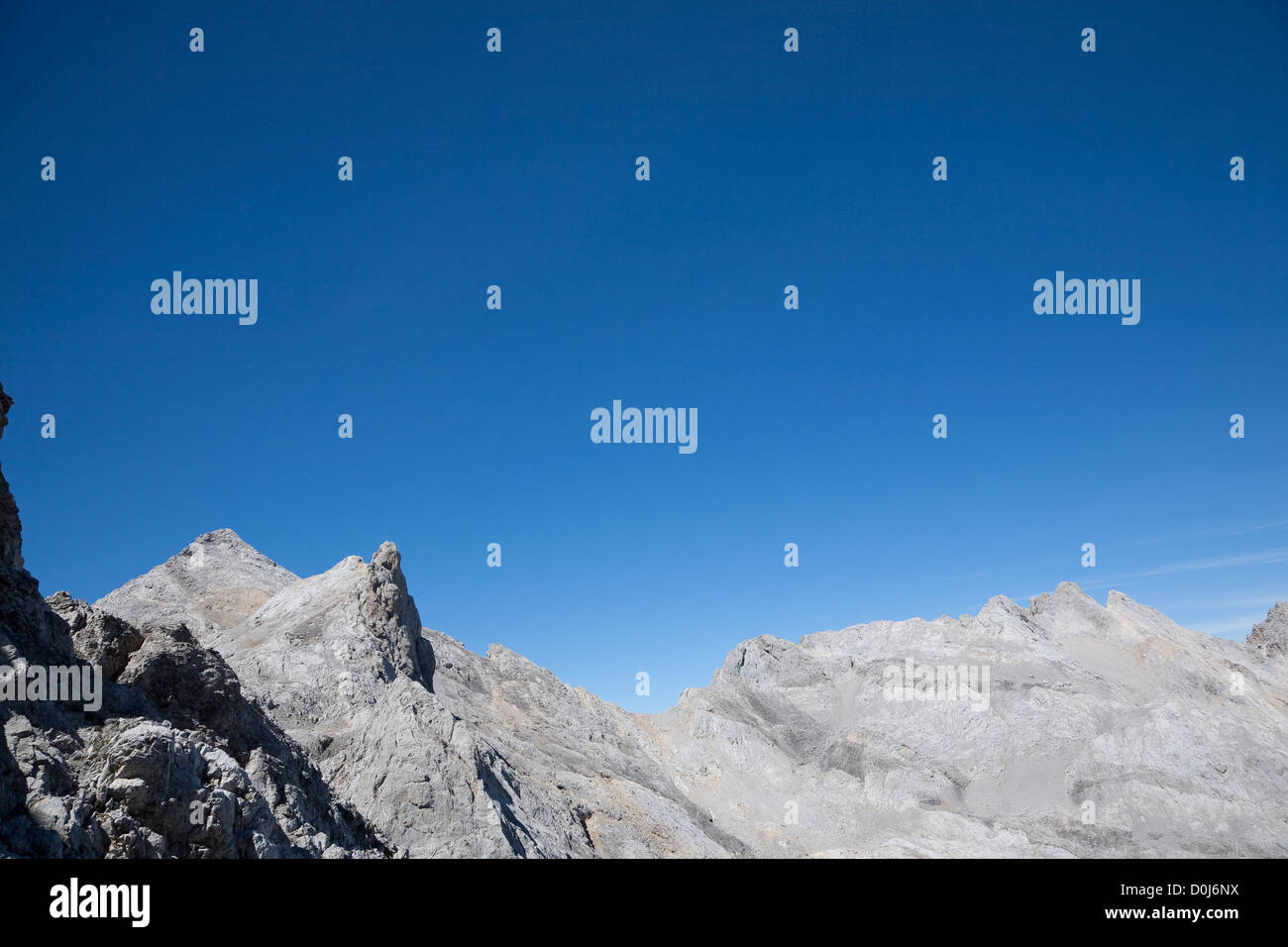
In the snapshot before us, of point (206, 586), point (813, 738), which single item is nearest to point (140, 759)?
point (206, 586)

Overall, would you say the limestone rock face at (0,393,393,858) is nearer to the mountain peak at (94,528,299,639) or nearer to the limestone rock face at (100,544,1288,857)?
the limestone rock face at (100,544,1288,857)

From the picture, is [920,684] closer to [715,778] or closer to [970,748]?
[970,748]

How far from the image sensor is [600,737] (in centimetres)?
8700

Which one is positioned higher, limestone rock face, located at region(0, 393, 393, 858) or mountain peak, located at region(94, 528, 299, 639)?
mountain peak, located at region(94, 528, 299, 639)

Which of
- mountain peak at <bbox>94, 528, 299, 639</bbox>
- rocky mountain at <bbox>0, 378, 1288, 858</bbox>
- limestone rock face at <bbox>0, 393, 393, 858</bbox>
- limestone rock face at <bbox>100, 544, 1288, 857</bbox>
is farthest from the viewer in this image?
mountain peak at <bbox>94, 528, 299, 639</bbox>

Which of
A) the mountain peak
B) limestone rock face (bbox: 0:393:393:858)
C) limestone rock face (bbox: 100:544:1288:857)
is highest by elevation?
the mountain peak

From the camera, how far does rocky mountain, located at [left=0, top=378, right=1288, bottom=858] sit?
1812 centimetres

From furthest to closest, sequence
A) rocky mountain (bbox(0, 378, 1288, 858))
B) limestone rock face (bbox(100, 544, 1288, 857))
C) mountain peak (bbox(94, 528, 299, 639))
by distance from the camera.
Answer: mountain peak (bbox(94, 528, 299, 639)), limestone rock face (bbox(100, 544, 1288, 857)), rocky mountain (bbox(0, 378, 1288, 858))

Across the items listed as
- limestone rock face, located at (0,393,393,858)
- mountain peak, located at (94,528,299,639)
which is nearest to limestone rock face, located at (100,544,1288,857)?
mountain peak, located at (94,528,299,639)

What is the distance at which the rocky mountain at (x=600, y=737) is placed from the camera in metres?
18.1

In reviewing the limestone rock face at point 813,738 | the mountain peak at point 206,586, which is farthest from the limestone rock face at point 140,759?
the mountain peak at point 206,586

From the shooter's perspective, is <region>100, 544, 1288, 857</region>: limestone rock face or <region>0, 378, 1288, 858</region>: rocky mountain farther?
<region>100, 544, 1288, 857</region>: limestone rock face

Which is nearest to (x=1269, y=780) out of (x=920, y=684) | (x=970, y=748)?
(x=970, y=748)
